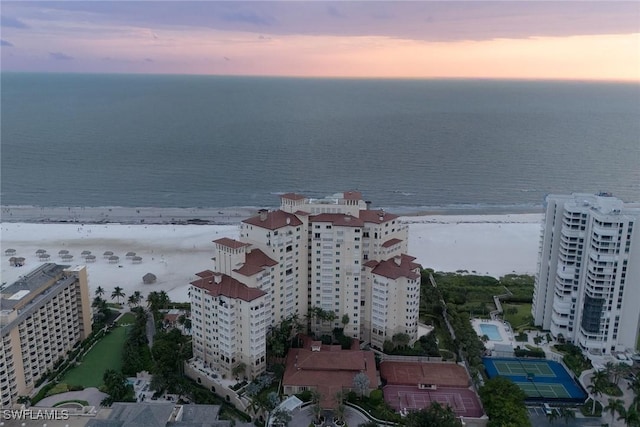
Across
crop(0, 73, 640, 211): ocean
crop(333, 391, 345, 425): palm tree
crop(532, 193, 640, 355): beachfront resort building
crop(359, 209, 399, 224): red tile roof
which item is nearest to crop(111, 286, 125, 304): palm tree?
crop(359, 209, 399, 224): red tile roof

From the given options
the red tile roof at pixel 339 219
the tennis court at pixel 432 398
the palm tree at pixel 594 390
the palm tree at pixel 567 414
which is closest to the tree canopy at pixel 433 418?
the tennis court at pixel 432 398

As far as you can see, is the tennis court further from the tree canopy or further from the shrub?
the tree canopy

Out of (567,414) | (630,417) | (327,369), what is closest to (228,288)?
(327,369)

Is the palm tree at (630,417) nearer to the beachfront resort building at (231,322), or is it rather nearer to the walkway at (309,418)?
the walkway at (309,418)

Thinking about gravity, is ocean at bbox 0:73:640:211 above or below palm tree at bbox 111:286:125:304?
above

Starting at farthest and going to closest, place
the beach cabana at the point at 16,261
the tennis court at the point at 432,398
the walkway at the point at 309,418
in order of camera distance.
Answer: the beach cabana at the point at 16,261, the tennis court at the point at 432,398, the walkway at the point at 309,418
